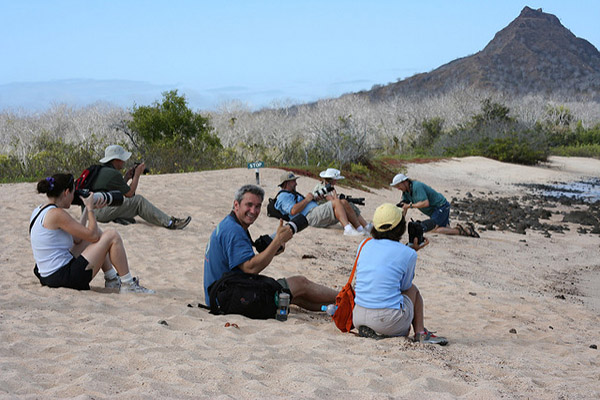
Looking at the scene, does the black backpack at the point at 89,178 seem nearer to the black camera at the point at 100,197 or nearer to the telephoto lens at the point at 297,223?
the black camera at the point at 100,197

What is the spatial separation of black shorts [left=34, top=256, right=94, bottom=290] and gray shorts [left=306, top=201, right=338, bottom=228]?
20.6 feet

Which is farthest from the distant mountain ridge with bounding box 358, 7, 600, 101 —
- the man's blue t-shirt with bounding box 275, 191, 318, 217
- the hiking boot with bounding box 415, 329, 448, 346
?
the hiking boot with bounding box 415, 329, 448, 346

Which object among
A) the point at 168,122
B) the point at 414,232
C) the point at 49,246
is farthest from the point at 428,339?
the point at 168,122

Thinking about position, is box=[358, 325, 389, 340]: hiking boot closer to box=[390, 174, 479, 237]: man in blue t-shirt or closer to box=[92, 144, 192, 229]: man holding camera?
box=[92, 144, 192, 229]: man holding camera

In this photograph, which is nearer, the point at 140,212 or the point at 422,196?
the point at 140,212

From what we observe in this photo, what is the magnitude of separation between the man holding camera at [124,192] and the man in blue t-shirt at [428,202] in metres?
3.85

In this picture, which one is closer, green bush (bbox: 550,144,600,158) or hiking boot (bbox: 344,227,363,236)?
hiking boot (bbox: 344,227,363,236)

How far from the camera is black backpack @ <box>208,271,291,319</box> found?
5.79m

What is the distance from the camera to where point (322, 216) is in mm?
12297

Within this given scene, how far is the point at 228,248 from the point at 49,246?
1.82 meters

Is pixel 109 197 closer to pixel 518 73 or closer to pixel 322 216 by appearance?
pixel 322 216

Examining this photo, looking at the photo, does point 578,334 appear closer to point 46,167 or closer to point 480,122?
point 46,167

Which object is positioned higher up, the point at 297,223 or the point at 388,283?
the point at 297,223

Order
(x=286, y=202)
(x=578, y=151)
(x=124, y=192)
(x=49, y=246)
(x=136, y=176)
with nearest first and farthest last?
1. (x=49, y=246)
2. (x=124, y=192)
3. (x=136, y=176)
4. (x=286, y=202)
5. (x=578, y=151)
